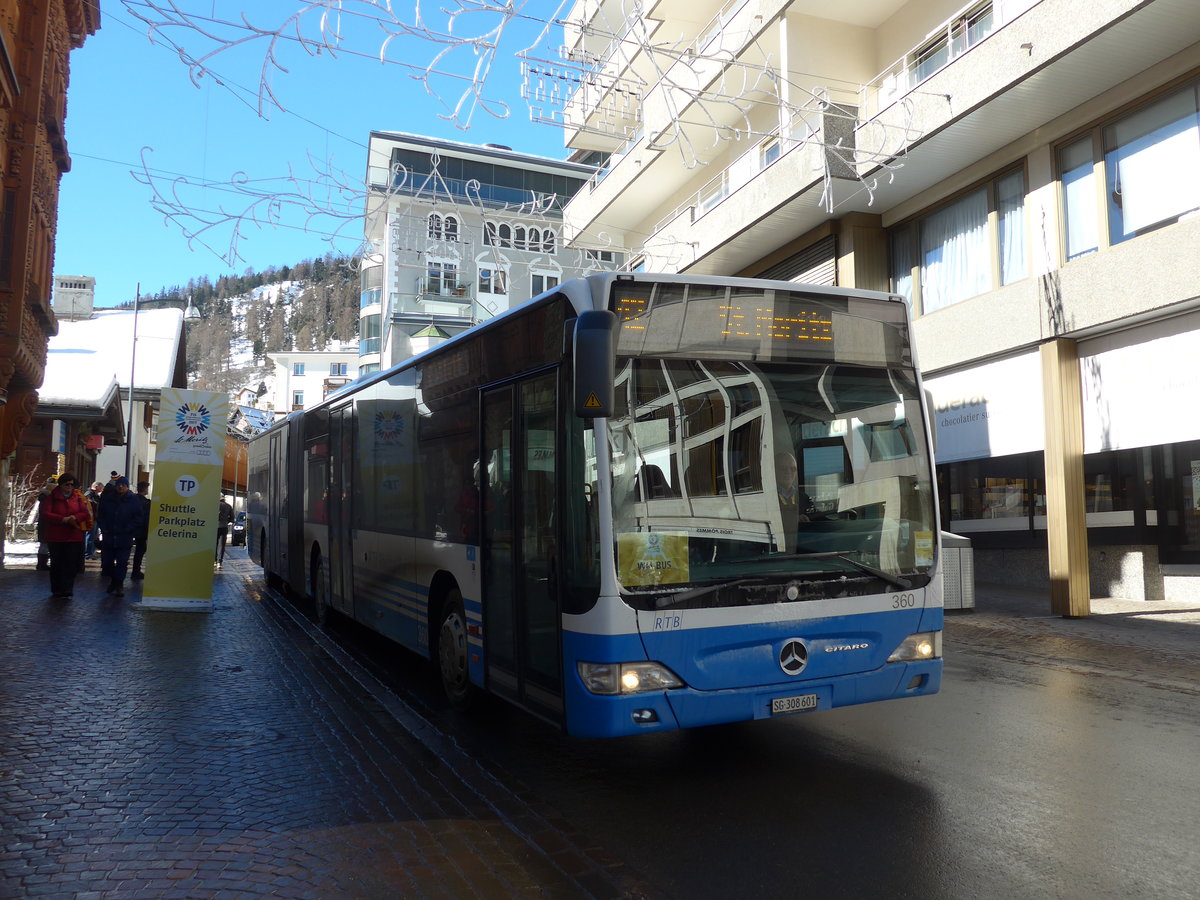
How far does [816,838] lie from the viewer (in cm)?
454

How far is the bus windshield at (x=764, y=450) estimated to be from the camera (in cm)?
518

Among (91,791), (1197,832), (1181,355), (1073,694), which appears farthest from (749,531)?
(1181,355)

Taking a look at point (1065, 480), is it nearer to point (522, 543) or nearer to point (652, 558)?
point (522, 543)

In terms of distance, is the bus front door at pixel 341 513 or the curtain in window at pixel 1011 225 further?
the curtain in window at pixel 1011 225

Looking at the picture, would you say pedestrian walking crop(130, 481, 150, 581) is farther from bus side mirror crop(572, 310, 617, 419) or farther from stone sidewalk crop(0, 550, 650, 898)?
bus side mirror crop(572, 310, 617, 419)

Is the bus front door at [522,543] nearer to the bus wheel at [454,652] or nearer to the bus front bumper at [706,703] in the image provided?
the bus front bumper at [706,703]

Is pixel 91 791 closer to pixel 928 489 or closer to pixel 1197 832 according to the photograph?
pixel 928 489

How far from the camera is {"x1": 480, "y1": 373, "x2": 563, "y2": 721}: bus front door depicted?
5.59 metres

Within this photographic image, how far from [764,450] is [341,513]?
6886 mm

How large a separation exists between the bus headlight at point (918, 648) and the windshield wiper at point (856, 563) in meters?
0.34

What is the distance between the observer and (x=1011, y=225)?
47.5 ft

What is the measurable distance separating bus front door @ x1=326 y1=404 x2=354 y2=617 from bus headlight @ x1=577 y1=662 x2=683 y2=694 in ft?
19.9

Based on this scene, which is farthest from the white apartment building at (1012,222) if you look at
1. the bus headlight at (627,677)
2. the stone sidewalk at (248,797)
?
the stone sidewalk at (248,797)

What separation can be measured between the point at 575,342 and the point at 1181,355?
32.4 feet
